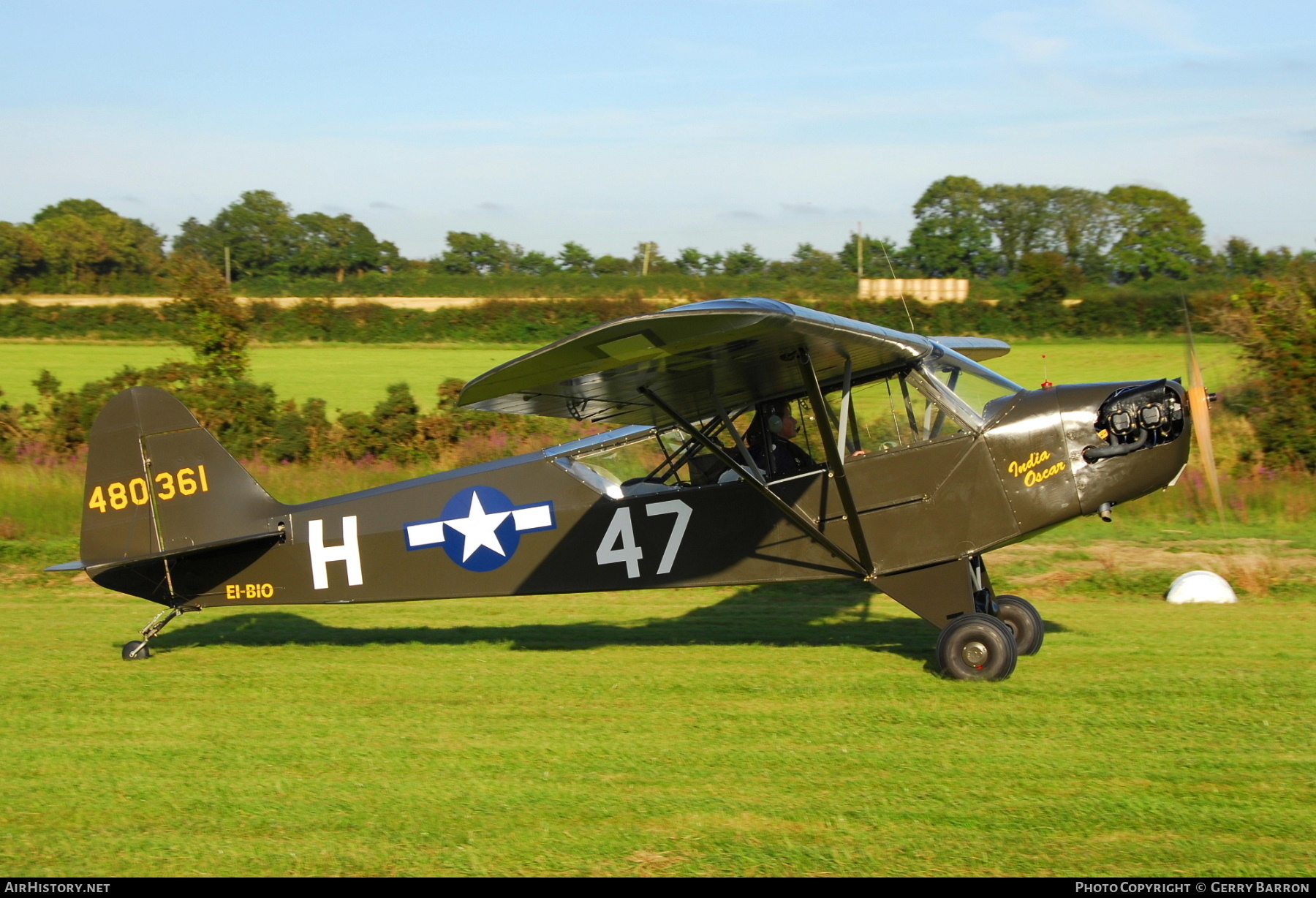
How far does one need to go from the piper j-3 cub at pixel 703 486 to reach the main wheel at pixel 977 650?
10 millimetres

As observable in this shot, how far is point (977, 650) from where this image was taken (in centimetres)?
665

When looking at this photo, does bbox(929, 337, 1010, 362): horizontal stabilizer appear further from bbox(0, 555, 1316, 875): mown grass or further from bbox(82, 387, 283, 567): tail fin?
bbox(82, 387, 283, 567): tail fin

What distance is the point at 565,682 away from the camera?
23.5 ft

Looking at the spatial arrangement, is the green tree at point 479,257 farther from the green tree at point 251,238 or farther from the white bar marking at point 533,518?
the white bar marking at point 533,518

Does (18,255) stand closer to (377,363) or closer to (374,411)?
(377,363)

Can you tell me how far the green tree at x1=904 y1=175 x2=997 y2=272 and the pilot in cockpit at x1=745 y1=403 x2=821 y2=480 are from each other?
2694 cm

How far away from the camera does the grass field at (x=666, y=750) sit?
4219 mm

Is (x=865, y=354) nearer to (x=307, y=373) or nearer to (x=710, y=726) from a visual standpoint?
(x=710, y=726)

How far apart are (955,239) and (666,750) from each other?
3477cm

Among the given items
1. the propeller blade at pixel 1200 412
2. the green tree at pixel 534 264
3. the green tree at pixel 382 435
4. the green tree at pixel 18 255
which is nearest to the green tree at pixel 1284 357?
the propeller blade at pixel 1200 412

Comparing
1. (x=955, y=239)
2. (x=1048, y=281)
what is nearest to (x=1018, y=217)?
(x=955, y=239)

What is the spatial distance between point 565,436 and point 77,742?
12877 mm

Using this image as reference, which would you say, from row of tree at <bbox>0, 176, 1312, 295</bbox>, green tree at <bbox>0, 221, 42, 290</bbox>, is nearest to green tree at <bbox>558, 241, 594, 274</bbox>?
row of tree at <bbox>0, 176, 1312, 295</bbox>
